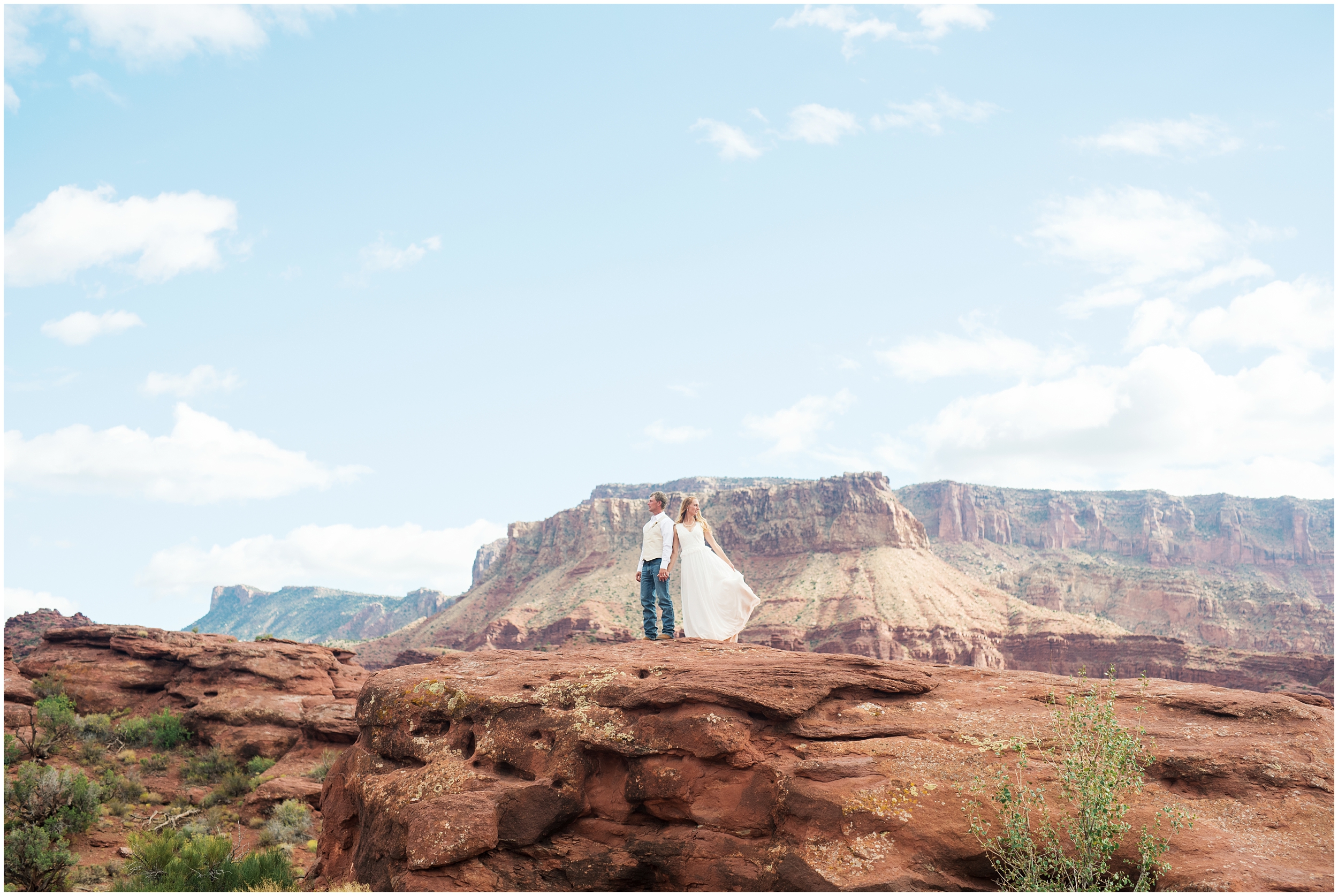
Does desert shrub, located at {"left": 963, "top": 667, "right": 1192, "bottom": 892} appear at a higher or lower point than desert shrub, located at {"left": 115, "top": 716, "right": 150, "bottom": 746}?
higher

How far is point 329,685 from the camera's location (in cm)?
2855

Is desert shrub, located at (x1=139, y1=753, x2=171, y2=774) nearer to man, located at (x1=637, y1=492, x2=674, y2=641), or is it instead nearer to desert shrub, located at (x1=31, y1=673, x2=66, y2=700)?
desert shrub, located at (x1=31, y1=673, x2=66, y2=700)

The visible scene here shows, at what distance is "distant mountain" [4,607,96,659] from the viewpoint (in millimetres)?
45844

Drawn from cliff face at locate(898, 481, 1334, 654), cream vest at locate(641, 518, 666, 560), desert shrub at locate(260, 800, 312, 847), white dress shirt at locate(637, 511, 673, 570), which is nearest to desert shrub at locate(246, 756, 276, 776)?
desert shrub at locate(260, 800, 312, 847)

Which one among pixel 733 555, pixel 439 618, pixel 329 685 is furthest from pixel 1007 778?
pixel 439 618

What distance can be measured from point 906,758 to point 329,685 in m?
25.4

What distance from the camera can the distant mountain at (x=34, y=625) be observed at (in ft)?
150

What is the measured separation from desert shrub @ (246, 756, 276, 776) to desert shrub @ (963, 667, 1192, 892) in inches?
859

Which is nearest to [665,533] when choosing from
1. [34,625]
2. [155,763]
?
[155,763]

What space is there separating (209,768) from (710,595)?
18.2m

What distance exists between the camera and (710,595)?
1328cm

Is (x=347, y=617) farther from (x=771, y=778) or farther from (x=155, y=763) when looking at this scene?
(x=771, y=778)

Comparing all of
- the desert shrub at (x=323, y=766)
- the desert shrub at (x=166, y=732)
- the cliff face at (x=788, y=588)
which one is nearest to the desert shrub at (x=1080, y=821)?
the desert shrub at (x=323, y=766)

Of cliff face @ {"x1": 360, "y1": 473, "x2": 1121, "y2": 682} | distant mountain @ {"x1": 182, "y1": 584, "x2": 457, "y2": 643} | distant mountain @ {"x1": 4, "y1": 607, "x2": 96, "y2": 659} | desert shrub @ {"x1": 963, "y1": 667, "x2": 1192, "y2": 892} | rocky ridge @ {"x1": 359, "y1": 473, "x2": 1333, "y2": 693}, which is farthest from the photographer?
distant mountain @ {"x1": 182, "y1": 584, "x2": 457, "y2": 643}
